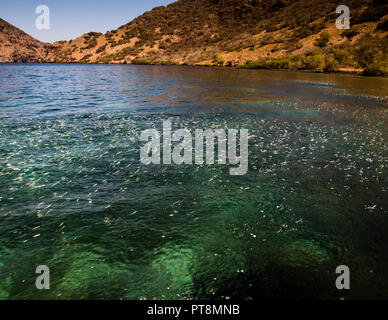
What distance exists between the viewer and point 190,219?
6574 mm

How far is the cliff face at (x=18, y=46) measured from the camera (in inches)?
6073

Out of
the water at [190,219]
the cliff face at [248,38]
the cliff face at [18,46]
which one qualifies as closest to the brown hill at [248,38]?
the cliff face at [248,38]

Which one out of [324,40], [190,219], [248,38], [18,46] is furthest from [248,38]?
[18,46]

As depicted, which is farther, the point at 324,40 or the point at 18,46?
the point at 18,46

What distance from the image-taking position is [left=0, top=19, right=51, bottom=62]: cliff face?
6073 inches

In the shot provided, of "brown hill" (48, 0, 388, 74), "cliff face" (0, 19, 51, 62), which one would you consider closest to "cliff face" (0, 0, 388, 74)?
"brown hill" (48, 0, 388, 74)

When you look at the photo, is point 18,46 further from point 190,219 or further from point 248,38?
point 190,219

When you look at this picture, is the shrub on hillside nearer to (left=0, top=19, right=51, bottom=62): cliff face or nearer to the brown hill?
the brown hill

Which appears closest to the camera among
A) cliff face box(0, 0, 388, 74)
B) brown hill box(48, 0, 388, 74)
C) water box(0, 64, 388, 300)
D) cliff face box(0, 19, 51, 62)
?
water box(0, 64, 388, 300)

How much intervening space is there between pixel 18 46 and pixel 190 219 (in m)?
216

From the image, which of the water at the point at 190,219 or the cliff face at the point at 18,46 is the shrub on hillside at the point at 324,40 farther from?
the cliff face at the point at 18,46

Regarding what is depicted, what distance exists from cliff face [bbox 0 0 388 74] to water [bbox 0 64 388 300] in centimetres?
4873

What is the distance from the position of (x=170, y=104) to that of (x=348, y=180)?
16712 mm

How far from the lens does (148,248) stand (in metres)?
5.51
